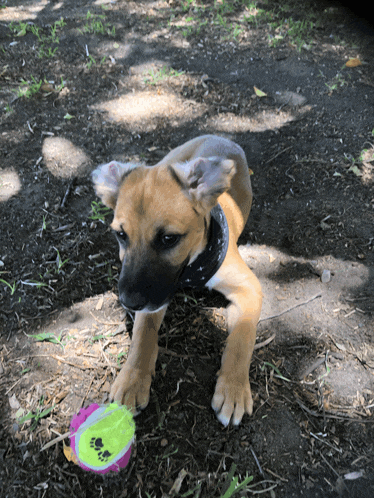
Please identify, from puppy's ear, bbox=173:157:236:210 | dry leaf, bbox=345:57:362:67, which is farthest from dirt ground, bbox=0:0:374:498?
puppy's ear, bbox=173:157:236:210

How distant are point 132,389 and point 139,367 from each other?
0.15 metres

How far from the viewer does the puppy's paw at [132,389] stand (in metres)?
2.32

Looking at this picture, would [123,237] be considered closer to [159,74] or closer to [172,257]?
[172,257]

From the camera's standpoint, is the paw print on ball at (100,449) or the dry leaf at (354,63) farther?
the dry leaf at (354,63)

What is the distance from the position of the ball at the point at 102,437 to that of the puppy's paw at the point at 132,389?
0.06 m

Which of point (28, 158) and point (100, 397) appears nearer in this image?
point (100, 397)

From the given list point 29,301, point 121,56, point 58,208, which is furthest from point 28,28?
point 29,301

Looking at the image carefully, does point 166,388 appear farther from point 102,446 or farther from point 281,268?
point 281,268

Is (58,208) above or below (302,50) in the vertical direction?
below

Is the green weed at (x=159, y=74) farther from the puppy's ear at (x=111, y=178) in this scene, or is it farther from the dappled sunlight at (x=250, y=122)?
the puppy's ear at (x=111, y=178)

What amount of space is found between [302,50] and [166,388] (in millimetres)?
5837

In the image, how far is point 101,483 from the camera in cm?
206

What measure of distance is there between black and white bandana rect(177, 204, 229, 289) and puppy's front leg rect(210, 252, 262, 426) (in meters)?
0.21

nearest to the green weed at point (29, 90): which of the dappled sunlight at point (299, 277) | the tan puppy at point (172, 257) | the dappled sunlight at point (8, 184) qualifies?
the dappled sunlight at point (8, 184)
